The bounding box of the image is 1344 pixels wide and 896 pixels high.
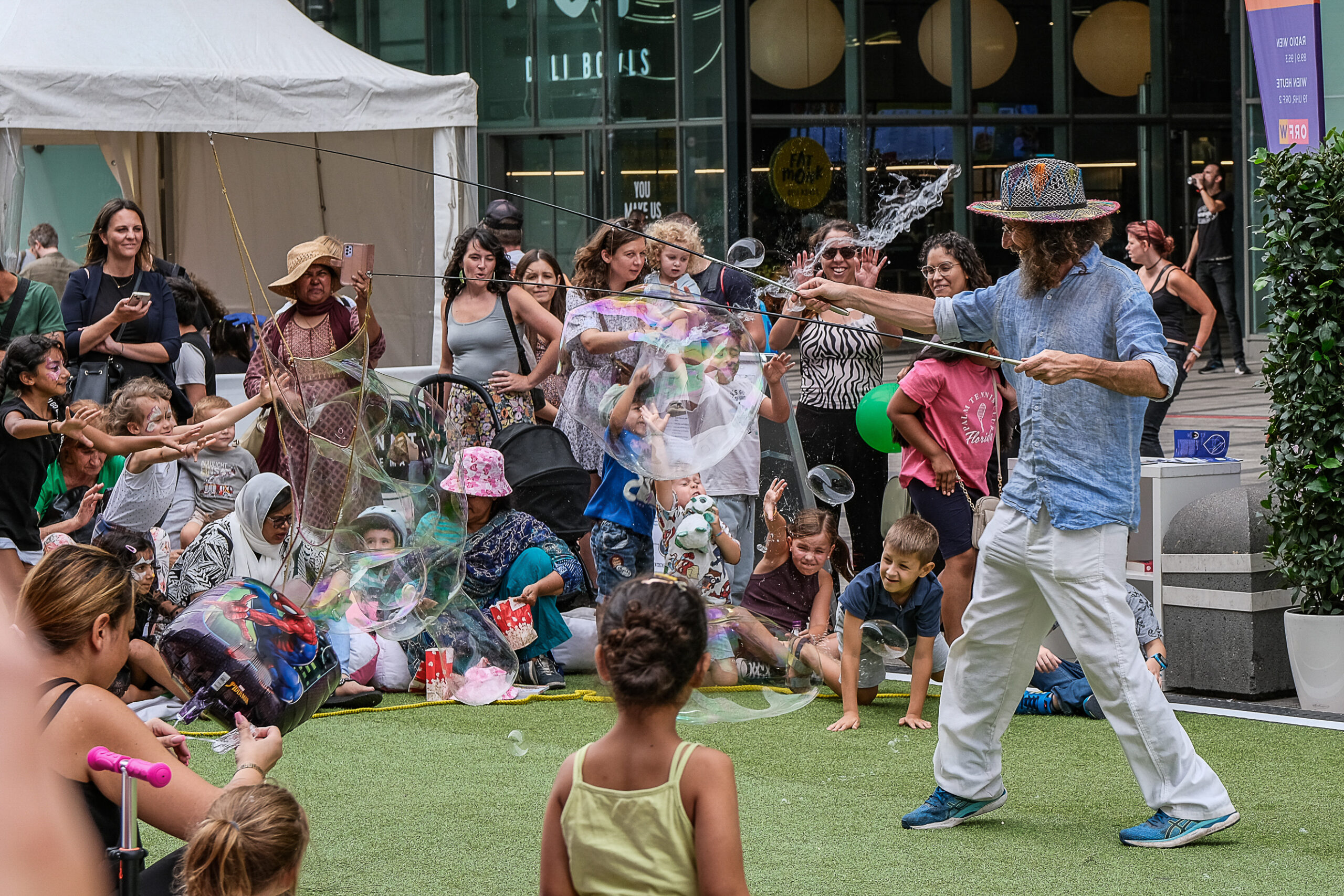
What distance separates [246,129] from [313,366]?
514cm

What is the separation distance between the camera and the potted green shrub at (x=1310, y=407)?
539 centimetres

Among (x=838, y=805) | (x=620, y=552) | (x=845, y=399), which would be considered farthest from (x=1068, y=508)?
(x=845, y=399)

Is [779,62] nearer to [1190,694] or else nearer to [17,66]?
[17,66]

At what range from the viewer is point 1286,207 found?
5535mm

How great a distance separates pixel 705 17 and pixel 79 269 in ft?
29.6

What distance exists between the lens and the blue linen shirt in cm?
392

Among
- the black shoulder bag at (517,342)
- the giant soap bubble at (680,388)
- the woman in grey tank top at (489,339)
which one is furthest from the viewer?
the black shoulder bag at (517,342)

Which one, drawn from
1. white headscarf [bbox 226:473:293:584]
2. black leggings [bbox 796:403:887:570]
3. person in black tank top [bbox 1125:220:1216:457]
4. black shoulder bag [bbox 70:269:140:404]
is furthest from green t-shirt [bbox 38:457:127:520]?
person in black tank top [bbox 1125:220:1216:457]

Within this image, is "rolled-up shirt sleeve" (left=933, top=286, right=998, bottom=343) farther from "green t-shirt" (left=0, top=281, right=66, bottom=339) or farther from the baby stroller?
"green t-shirt" (left=0, top=281, right=66, bottom=339)

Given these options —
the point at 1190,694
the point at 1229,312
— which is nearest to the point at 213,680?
the point at 1190,694

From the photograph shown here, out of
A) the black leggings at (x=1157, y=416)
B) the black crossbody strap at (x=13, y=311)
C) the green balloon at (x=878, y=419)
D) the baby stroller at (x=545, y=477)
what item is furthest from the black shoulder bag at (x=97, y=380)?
the black leggings at (x=1157, y=416)

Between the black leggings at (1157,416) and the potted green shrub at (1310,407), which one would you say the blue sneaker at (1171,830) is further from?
the black leggings at (1157,416)

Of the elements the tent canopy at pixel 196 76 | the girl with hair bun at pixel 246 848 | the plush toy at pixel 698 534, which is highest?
the tent canopy at pixel 196 76

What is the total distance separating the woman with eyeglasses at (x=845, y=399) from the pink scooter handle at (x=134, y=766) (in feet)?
14.5
